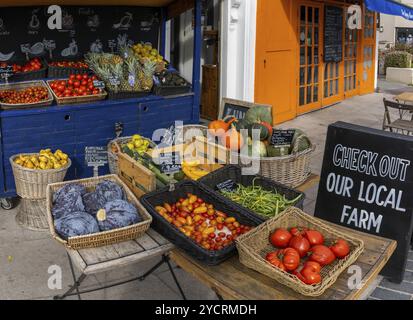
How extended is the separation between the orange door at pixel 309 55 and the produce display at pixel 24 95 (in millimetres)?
5799

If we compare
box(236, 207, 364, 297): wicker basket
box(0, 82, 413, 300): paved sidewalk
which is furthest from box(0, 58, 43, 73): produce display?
box(236, 207, 364, 297): wicker basket

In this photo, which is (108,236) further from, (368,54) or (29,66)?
(368,54)

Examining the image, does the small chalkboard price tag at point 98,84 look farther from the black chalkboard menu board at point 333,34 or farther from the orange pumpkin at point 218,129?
the black chalkboard menu board at point 333,34

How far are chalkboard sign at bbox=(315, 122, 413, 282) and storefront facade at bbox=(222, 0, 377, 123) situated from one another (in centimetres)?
460

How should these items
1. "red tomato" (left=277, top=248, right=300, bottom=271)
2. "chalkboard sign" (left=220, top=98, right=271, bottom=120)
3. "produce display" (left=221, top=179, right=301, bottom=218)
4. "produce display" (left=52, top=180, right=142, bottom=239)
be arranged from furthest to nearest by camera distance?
"chalkboard sign" (left=220, top=98, right=271, bottom=120) < "produce display" (left=221, top=179, right=301, bottom=218) < "produce display" (left=52, top=180, right=142, bottom=239) < "red tomato" (left=277, top=248, right=300, bottom=271)

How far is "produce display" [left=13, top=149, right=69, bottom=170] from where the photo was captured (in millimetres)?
4723

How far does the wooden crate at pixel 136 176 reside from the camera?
3317mm

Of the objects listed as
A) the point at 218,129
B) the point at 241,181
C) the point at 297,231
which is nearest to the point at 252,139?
the point at 218,129

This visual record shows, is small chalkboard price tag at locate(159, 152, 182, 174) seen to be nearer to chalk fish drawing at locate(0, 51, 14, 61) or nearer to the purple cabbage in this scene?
the purple cabbage

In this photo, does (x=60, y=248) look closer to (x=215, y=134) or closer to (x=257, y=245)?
(x=215, y=134)

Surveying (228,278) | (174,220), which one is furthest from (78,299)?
(228,278)

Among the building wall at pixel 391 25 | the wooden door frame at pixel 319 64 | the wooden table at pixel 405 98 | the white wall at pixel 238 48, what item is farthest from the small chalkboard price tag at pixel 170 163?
the building wall at pixel 391 25
